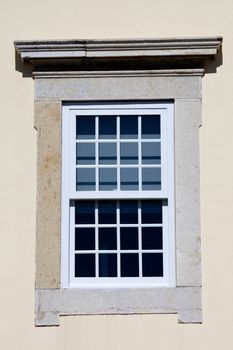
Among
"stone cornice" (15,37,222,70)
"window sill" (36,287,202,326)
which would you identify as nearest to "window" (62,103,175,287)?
"window sill" (36,287,202,326)

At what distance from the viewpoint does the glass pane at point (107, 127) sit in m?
7.55

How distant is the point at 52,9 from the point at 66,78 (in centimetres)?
60

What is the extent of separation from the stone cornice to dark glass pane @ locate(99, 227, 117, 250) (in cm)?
139

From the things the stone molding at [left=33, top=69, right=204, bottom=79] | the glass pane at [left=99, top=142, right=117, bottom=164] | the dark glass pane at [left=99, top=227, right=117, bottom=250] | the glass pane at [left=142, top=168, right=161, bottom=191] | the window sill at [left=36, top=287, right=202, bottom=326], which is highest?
the stone molding at [left=33, top=69, right=204, bottom=79]

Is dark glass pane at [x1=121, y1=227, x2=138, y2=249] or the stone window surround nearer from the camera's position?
the stone window surround

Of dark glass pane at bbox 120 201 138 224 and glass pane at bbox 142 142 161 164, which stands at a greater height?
glass pane at bbox 142 142 161 164

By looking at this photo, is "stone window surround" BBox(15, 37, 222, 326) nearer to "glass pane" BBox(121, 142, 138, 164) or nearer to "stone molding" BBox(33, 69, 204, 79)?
"stone molding" BBox(33, 69, 204, 79)

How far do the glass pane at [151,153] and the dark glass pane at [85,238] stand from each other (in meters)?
0.72

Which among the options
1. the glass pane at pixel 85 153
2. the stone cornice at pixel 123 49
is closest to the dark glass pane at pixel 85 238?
the glass pane at pixel 85 153

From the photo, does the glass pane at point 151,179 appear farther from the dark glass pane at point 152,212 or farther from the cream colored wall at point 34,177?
the cream colored wall at point 34,177

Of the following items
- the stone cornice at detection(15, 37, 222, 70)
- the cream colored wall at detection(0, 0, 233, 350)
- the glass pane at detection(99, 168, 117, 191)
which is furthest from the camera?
the glass pane at detection(99, 168, 117, 191)

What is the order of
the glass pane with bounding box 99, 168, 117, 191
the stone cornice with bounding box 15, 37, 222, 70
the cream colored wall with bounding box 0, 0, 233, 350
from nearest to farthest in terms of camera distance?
the cream colored wall with bounding box 0, 0, 233, 350 → the stone cornice with bounding box 15, 37, 222, 70 → the glass pane with bounding box 99, 168, 117, 191

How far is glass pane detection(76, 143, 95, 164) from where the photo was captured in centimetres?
754

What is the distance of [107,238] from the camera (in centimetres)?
751
